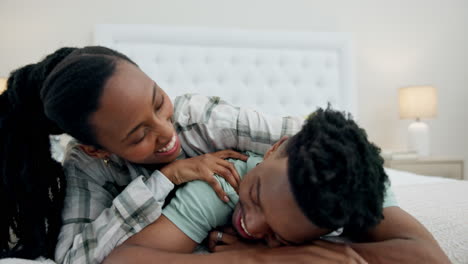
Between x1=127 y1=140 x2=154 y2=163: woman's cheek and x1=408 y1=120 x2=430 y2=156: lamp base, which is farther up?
x1=127 y1=140 x2=154 y2=163: woman's cheek

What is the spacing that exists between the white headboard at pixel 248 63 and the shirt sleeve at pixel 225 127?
1.74m

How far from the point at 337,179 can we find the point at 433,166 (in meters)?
2.61

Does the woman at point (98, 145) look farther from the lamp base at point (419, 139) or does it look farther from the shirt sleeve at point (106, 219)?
the lamp base at point (419, 139)

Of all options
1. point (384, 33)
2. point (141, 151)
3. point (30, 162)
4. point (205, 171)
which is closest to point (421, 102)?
point (384, 33)

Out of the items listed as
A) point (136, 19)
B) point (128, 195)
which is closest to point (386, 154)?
point (136, 19)

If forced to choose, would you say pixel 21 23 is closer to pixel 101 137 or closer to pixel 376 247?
pixel 101 137

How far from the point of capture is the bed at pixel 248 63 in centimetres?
271

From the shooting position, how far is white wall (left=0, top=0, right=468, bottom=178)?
2.85 m

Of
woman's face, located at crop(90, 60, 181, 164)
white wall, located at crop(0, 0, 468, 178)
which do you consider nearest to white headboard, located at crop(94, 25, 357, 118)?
white wall, located at crop(0, 0, 468, 178)

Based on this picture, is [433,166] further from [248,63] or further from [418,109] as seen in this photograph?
[248,63]

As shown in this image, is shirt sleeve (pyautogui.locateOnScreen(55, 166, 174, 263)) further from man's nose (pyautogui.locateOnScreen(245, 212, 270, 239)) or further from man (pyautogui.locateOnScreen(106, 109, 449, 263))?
man's nose (pyautogui.locateOnScreen(245, 212, 270, 239))

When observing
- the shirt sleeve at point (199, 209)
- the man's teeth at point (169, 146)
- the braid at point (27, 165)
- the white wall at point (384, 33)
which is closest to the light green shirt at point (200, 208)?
the shirt sleeve at point (199, 209)

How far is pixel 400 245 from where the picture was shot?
2.32 ft

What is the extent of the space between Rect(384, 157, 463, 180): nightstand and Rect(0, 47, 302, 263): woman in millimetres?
2098
